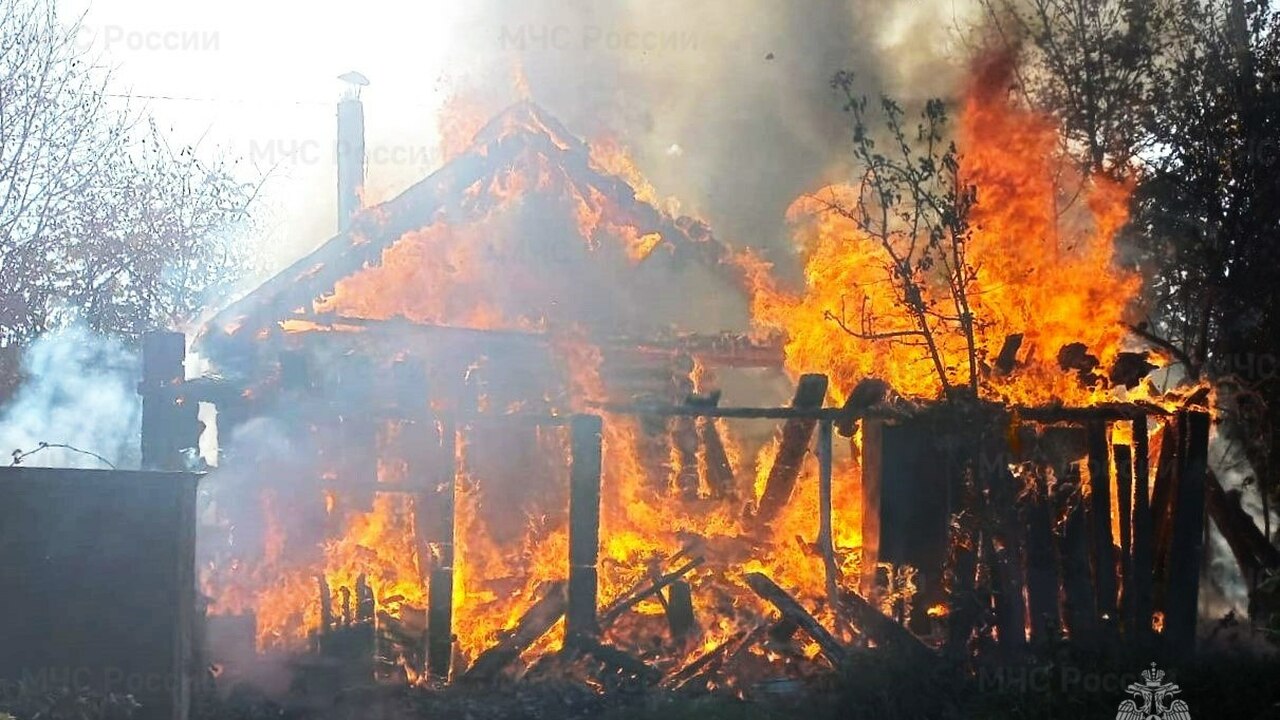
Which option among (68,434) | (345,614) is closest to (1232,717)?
(345,614)

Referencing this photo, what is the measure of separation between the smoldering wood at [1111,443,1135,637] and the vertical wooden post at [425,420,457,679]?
7.42 metres

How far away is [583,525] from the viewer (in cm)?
Answer: 1204

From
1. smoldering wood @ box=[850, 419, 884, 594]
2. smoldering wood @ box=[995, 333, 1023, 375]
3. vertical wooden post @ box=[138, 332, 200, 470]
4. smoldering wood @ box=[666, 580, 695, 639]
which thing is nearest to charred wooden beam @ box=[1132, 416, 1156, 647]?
smoldering wood @ box=[995, 333, 1023, 375]

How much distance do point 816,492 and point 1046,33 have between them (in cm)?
951

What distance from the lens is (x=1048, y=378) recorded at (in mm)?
13344

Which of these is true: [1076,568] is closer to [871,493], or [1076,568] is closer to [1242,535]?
[871,493]

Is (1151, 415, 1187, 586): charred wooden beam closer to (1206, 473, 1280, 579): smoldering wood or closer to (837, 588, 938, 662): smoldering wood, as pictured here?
(1206, 473, 1280, 579): smoldering wood

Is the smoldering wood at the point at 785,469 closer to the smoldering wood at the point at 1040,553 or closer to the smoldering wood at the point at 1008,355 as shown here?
the smoldering wood at the point at 1008,355

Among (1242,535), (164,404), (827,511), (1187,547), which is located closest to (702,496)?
(827,511)

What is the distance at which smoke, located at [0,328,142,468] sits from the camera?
1906 cm

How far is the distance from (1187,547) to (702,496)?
6.70 meters

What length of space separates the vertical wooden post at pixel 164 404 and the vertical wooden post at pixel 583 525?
4414 millimetres

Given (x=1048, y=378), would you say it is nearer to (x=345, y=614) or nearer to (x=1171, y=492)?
(x=1171, y=492)

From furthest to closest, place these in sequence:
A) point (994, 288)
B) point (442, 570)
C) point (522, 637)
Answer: point (994, 288)
point (522, 637)
point (442, 570)
